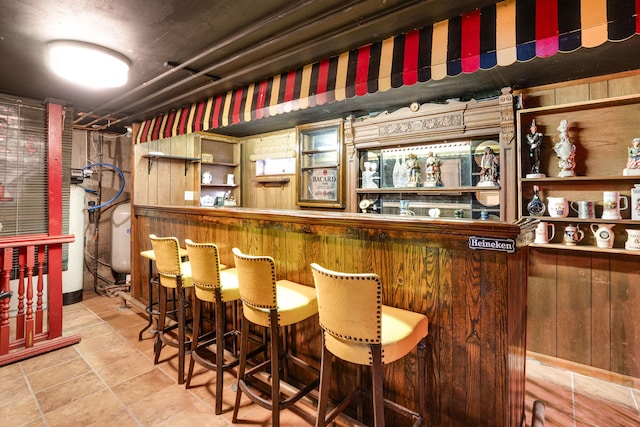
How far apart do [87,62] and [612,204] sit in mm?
4301

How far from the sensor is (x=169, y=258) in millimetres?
2447

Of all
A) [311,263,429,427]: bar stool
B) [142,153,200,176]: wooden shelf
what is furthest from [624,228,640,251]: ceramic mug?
[142,153,200,176]: wooden shelf

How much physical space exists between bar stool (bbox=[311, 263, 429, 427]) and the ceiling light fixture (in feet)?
7.96

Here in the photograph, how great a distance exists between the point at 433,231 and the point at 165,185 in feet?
13.1

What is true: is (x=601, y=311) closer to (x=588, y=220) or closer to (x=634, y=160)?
(x=588, y=220)

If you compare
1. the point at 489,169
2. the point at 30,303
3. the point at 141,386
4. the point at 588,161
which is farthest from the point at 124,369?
the point at 588,161

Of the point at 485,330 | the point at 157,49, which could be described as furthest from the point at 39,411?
the point at 485,330

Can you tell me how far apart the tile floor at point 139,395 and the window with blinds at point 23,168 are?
4.88 ft

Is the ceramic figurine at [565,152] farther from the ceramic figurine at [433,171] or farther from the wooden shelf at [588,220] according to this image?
the ceramic figurine at [433,171]

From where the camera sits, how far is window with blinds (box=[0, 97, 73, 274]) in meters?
3.30

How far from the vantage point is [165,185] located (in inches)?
175

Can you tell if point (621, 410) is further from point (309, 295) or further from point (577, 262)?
point (309, 295)

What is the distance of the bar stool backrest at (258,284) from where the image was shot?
1691 millimetres

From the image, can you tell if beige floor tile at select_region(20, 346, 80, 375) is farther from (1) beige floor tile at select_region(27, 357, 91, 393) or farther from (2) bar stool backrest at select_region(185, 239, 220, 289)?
(2) bar stool backrest at select_region(185, 239, 220, 289)
